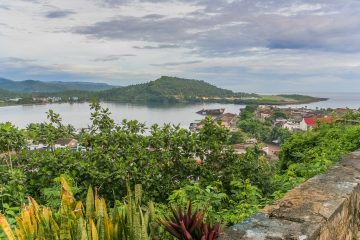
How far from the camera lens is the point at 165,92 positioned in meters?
A: 106

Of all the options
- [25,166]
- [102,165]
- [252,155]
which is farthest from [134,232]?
[252,155]

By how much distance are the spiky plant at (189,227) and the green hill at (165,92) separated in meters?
90.0

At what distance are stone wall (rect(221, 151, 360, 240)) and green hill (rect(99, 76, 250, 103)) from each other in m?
89.5

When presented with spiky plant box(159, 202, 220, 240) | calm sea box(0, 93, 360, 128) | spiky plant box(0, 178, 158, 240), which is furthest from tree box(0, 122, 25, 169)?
calm sea box(0, 93, 360, 128)

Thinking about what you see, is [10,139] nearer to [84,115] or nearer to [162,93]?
[84,115]

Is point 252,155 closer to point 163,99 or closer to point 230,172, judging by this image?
point 230,172

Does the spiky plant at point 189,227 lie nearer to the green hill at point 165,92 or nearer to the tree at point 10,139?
the tree at point 10,139

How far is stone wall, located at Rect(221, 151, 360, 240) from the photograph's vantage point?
1946mm

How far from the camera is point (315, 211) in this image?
2.26 metres

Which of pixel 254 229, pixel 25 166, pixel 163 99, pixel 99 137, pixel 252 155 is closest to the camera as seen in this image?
pixel 254 229

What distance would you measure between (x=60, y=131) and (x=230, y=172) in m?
2.90

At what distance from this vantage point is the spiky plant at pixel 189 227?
1.90 metres

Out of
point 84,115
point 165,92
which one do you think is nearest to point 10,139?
point 84,115

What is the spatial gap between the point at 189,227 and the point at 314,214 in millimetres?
805
